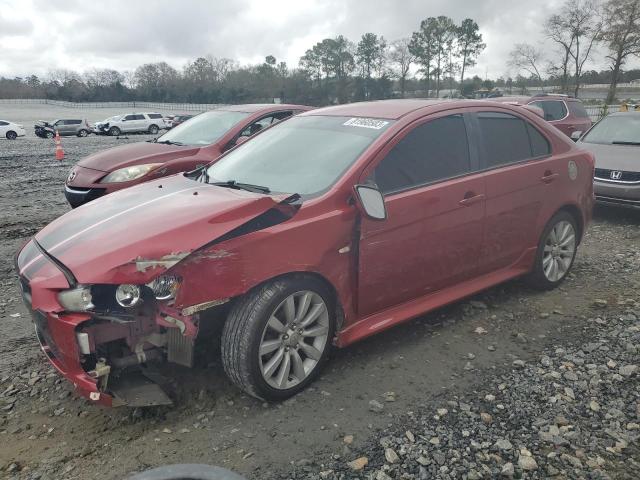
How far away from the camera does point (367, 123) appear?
3.81 meters

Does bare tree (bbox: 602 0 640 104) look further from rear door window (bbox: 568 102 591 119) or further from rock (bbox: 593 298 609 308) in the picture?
rock (bbox: 593 298 609 308)

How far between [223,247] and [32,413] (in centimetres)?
155

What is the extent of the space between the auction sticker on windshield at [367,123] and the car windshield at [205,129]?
10.9 feet

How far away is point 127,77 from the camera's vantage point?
3396 inches

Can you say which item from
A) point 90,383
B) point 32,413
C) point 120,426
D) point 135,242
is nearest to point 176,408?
point 120,426

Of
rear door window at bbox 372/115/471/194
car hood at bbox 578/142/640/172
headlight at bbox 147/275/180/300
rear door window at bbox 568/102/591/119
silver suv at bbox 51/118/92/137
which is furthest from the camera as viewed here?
silver suv at bbox 51/118/92/137

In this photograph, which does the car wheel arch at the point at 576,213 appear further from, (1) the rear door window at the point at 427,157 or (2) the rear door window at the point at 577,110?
(2) the rear door window at the point at 577,110

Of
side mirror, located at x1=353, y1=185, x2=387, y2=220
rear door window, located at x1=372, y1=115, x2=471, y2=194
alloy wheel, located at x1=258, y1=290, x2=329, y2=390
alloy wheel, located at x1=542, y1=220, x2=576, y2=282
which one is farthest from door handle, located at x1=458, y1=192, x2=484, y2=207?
alloy wheel, located at x1=258, y1=290, x2=329, y2=390

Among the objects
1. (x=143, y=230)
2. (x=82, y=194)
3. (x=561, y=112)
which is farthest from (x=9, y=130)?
(x=143, y=230)

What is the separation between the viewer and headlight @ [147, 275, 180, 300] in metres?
2.78

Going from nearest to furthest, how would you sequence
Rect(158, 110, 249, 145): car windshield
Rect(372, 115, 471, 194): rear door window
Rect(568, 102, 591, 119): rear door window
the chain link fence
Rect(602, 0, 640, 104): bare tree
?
Rect(372, 115, 471, 194): rear door window, Rect(158, 110, 249, 145): car windshield, Rect(568, 102, 591, 119): rear door window, Rect(602, 0, 640, 104): bare tree, the chain link fence

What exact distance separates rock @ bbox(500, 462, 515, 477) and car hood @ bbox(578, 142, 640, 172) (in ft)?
19.9

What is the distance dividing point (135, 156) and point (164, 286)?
164 inches

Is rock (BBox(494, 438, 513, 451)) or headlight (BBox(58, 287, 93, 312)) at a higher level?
headlight (BBox(58, 287, 93, 312))
